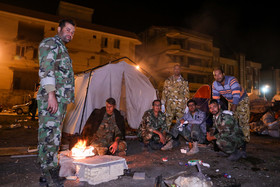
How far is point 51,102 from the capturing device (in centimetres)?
201

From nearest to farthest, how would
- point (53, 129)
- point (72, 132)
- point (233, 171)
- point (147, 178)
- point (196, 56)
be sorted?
point (53, 129)
point (147, 178)
point (233, 171)
point (72, 132)
point (196, 56)

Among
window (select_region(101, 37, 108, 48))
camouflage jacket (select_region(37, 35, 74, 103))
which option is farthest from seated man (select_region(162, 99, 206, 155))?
window (select_region(101, 37, 108, 48))

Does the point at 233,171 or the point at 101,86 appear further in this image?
the point at 101,86

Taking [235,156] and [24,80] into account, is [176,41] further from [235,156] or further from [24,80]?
[235,156]

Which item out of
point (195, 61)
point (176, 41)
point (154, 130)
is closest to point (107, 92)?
point (154, 130)

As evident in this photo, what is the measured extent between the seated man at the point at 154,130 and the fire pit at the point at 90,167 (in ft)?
5.25

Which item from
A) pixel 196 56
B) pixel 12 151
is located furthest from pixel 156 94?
pixel 196 56

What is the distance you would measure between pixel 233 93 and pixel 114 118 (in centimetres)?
265

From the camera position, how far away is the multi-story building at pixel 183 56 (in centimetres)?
2277

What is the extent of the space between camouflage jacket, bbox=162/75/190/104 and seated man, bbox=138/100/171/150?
115 centimetres

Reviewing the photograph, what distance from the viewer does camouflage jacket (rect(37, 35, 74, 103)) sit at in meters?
2.03

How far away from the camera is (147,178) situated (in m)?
2.54

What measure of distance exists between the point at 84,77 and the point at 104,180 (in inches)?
148

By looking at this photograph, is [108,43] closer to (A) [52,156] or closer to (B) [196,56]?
(B) [196,56]
